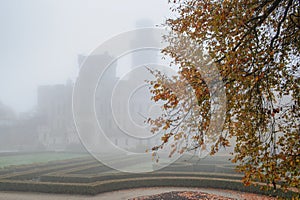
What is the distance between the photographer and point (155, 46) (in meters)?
7.05

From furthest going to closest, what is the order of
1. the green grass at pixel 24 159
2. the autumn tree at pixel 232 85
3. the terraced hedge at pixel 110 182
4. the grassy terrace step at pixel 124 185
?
the green grass at pixel 24 159 → the terraced hedge at pixel 110 182 → the grassy terrace step at pixel 124 185 → the autumn tree at pixel 232 85

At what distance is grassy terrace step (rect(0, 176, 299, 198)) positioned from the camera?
9.91m

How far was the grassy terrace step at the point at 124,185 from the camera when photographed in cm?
991

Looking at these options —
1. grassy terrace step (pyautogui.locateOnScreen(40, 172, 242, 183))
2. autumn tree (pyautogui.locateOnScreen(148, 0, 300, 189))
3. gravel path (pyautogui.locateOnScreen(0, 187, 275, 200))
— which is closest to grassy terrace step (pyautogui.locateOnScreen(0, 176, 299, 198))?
gravel path (pyautogui.locateOnScreen(0, 187, 275, 200))

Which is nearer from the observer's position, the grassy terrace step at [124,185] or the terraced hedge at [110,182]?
the grassy terrace step at [124,185]

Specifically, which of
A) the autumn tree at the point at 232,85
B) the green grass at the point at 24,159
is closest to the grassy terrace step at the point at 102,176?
the autumn tree at the point at 232,85

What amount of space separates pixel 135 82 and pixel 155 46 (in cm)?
423

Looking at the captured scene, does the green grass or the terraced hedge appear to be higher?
the green grass

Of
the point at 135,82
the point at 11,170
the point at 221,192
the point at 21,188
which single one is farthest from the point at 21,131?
the point at 221,192

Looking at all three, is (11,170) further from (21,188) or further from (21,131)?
(21,131)

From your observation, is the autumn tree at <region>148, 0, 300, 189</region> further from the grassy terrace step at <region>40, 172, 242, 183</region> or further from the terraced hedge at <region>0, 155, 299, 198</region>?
the grassy terrace step at <region>40, 172, 242, 183</region>

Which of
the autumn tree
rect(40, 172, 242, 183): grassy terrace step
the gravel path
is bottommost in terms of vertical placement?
the gravel path

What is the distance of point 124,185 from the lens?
35.7 ft

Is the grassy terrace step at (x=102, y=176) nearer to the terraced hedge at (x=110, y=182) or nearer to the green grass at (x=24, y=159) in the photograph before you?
the terraced hedge at (x=110, y=182)
